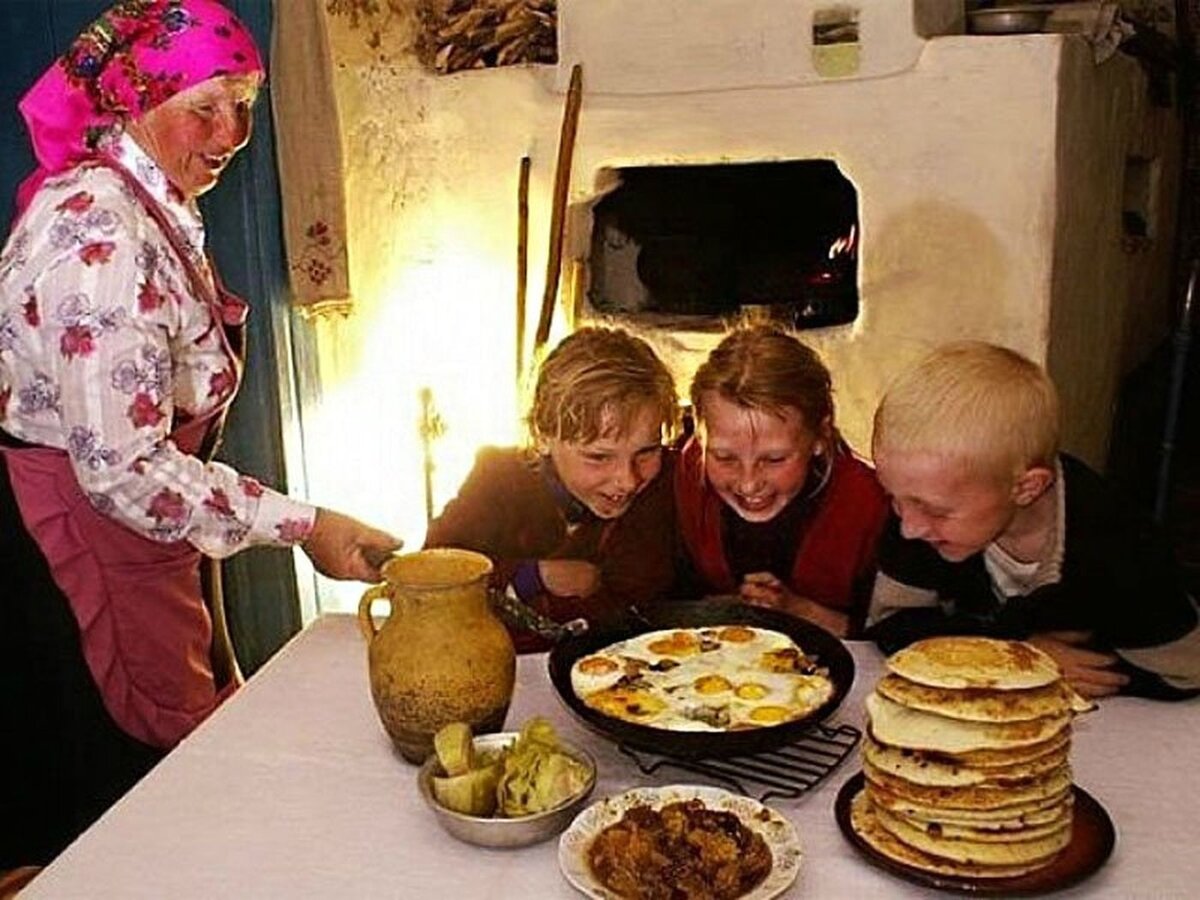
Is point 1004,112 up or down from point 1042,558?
up

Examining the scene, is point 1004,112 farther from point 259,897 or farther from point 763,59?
point 259,897

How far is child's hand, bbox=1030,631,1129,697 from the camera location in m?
1.56

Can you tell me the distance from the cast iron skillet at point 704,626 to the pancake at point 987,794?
0.58ft

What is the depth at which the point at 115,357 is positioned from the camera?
189cm

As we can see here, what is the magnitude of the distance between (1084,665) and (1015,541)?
0.71ft

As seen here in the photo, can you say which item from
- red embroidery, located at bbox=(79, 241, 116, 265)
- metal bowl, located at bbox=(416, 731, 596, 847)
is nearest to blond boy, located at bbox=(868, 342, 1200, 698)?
metal bowl, located at bbox=(416, 731, 596, 847)

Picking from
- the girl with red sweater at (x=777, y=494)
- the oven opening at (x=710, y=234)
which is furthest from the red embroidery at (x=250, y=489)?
the oven opening at (x=710, y=234)

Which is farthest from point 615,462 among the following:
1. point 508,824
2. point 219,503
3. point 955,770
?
point 955,770

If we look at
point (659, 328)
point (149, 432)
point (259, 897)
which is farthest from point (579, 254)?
point (259, 897)

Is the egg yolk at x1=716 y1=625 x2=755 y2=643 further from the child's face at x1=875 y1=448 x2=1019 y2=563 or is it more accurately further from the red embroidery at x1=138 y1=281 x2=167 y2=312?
the red embroidery at x1=138 y1=281 x2=167 y2=312

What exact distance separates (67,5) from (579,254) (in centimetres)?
124

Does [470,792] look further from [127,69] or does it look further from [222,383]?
[127,69]

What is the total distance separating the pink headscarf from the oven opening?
138cm

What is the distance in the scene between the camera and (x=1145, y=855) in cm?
124
